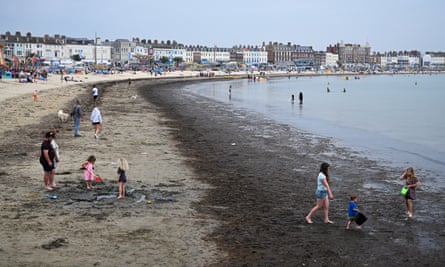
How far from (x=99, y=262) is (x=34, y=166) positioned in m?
7.63

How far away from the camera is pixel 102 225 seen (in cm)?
1005

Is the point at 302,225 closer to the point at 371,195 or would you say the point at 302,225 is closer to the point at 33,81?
the point at 371,195

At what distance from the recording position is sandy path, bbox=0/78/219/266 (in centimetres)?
861

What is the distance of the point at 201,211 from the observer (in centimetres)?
1148

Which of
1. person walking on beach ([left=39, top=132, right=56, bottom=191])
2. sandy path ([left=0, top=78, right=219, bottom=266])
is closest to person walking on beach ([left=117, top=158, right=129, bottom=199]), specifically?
sandy path ([left=0, top=78, right=219, bottom=266])

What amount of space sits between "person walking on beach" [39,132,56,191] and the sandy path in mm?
310

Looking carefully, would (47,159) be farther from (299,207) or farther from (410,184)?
(410,184)

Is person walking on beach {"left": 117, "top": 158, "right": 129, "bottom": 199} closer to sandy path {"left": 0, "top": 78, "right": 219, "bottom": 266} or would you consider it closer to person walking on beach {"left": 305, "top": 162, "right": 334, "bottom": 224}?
sandy path {"left": 0, "top": 78, "right": 219, "bottom": 266}

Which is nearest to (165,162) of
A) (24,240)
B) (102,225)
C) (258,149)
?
(258,149)

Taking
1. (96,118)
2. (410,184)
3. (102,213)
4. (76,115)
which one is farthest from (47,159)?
(76,115)

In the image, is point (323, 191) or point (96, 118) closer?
point (323, 191)

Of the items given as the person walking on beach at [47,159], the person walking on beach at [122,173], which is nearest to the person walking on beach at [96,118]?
the person walking on beach at [47,159]

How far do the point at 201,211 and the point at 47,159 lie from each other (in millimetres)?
3757

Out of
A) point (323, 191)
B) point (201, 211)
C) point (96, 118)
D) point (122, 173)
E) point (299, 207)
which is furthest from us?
point (96, 118)
